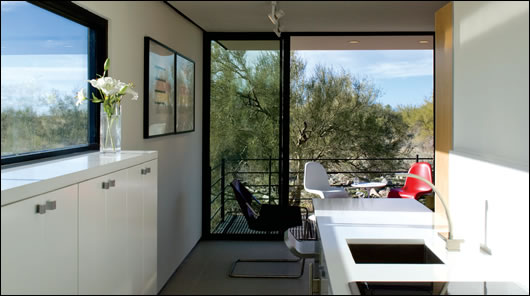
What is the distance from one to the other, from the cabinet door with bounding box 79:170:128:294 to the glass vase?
53 centimetres

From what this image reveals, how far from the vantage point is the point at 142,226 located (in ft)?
8.62

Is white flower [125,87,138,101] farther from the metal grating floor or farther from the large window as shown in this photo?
the metal grating floor

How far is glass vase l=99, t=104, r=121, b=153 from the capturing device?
2783 millimetres

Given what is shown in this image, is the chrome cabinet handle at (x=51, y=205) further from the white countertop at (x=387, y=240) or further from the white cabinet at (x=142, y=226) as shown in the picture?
the white countertop at (x=387, y=240)

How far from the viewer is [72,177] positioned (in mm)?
1759

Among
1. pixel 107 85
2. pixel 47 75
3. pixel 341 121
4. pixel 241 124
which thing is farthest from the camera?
pixel 341 121

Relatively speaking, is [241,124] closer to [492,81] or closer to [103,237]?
[103,237]

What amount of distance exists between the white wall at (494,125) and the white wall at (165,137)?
202cm

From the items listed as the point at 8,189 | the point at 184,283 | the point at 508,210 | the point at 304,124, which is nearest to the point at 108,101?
the point at 8,189

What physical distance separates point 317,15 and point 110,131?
2.93 metres

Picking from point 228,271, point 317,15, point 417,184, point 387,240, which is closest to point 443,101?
point 317,15

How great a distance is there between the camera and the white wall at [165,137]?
3.43 meters

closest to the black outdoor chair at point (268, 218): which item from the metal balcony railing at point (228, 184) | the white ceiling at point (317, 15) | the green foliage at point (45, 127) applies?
the metal balcony railing at point (228, 184)

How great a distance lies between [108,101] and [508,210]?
2031 mm
